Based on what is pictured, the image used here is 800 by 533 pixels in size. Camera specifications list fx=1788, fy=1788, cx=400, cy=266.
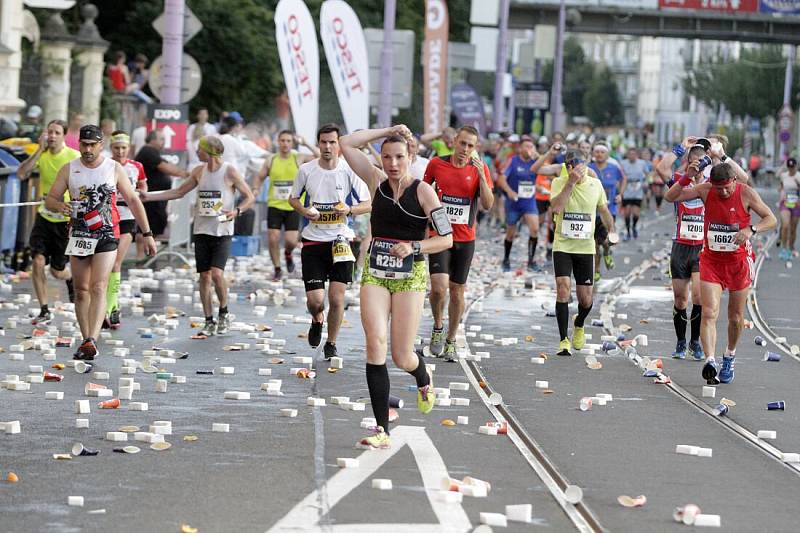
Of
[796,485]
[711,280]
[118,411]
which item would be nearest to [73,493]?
[118,411]

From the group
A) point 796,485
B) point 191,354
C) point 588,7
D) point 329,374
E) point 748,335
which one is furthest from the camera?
point 588,7

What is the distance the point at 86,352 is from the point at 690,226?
518 centimetres

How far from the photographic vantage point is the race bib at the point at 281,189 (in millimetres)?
21266

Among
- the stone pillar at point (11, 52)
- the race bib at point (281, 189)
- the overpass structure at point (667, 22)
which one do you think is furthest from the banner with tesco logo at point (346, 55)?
the overpass structure at point (667, 22)

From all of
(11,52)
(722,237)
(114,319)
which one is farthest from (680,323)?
(11,52)

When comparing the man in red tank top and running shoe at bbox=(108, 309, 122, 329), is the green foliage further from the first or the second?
the man in red tank top

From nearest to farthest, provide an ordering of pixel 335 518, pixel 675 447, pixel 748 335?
pixel 335 518 < pixel 675 447 < pixel 748 335

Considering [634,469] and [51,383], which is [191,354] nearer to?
[51,383]

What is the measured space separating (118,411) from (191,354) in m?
3.15

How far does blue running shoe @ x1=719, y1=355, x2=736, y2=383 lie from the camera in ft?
43.5

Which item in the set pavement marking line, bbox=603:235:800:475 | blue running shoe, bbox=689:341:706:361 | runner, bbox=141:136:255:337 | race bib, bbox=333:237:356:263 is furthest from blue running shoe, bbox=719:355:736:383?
runner, bbox=141:136:255:337

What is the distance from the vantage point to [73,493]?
8.05 m

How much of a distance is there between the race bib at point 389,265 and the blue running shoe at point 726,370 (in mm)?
4120

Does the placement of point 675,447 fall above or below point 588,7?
below
